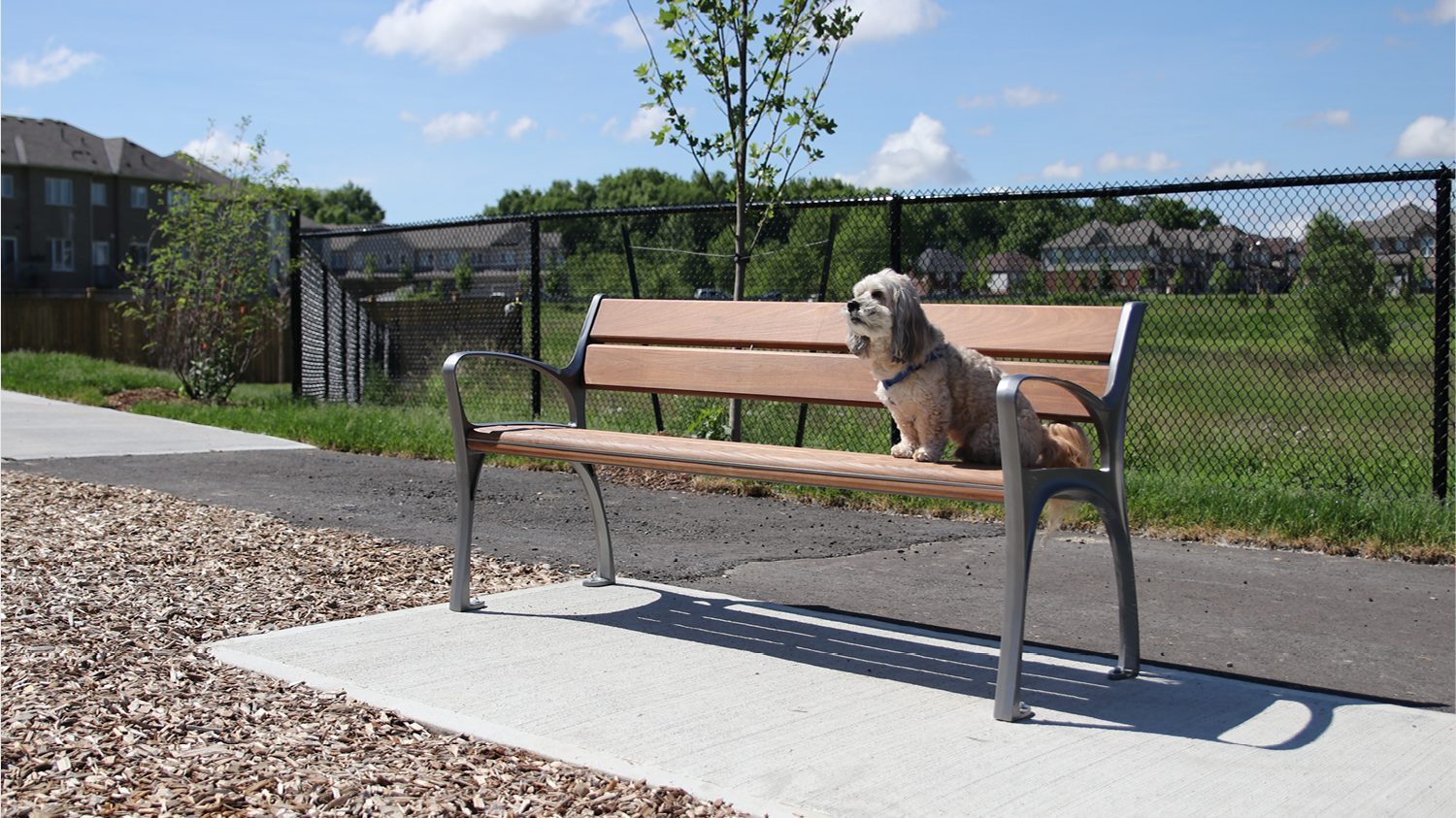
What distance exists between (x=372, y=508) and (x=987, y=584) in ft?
11.9

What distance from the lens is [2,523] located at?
6852mm

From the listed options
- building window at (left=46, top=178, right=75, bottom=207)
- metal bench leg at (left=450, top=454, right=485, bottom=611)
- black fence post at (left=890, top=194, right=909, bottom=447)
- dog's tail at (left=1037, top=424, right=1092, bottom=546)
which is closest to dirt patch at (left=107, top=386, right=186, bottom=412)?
black fence post at (left=890, top=194, right=909, bottom=447)

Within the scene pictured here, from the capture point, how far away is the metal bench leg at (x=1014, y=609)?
366 centimetres

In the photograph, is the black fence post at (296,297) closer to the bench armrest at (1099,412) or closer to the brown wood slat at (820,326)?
the brown wood slat at (820,326)

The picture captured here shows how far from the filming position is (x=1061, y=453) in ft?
13.7

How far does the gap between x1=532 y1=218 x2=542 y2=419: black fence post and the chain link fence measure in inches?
1.0

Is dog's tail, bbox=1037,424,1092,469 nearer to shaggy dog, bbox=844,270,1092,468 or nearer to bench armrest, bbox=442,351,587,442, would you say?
shaggy dog, bbox=844,270,1092,468

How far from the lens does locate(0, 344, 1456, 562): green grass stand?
667 centimetres

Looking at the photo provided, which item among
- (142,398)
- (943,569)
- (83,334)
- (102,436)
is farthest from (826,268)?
(83,334)

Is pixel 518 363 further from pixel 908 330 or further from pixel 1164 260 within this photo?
pixel 1164 260

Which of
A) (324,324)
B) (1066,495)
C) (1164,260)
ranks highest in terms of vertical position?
(1164,260)

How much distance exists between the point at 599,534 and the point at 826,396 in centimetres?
116

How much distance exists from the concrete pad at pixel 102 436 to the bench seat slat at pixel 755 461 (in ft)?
20.5

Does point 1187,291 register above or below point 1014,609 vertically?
above
